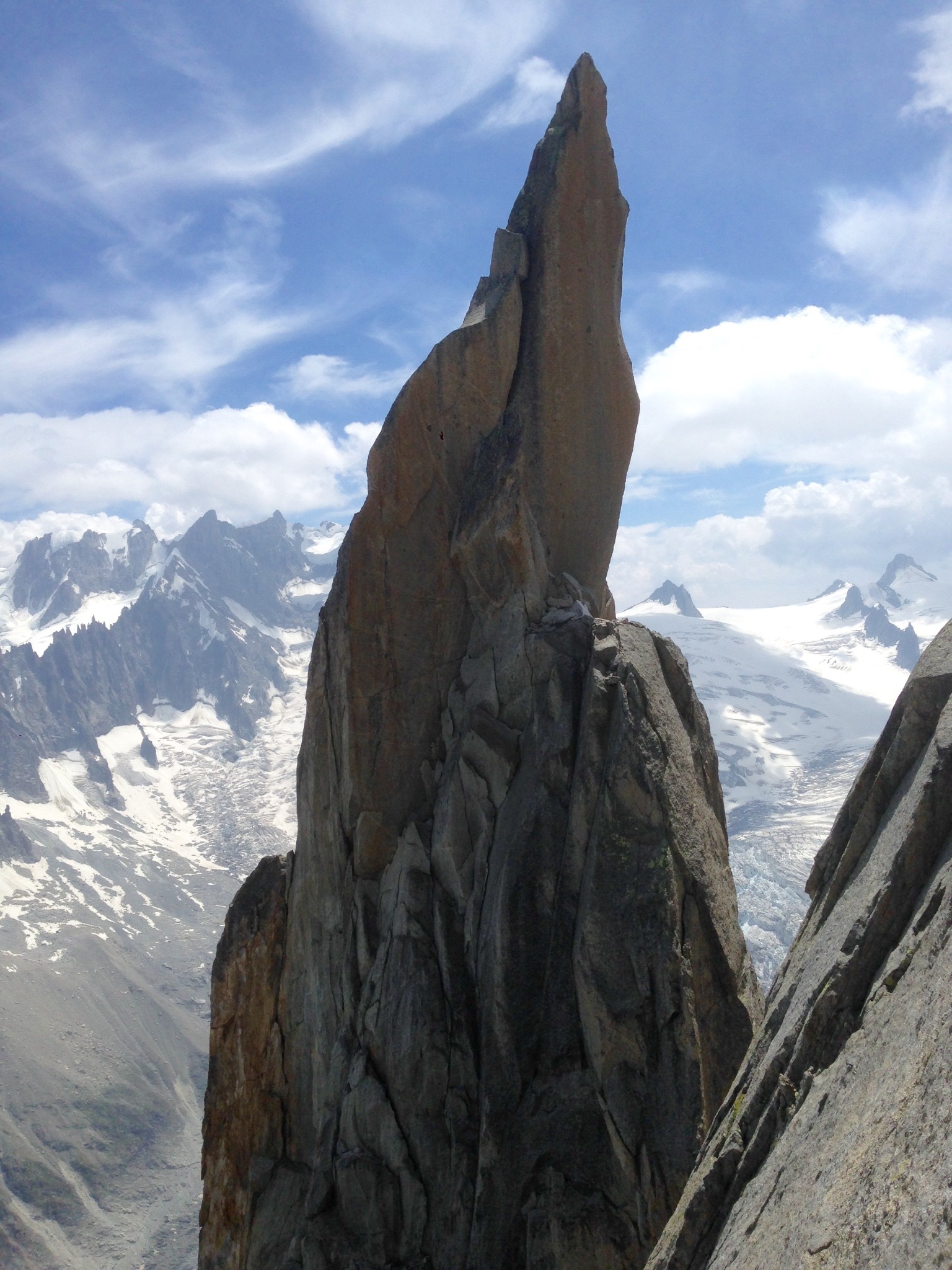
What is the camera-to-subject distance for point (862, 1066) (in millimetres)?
9398

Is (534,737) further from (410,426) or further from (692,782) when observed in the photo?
(410,426)

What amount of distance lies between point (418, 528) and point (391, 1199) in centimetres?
1687

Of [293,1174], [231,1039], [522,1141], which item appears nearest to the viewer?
[522,1141]

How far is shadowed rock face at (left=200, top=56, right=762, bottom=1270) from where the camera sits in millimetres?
18312

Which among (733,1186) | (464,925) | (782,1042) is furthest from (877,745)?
(464,925)

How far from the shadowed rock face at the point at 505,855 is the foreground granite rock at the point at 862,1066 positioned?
5.71m

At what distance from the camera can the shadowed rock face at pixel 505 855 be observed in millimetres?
18312

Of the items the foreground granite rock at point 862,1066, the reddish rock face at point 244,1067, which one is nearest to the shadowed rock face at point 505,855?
the reddish rock face at point 244,1067

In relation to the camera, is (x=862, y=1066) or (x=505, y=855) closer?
(x=862, y=1066)

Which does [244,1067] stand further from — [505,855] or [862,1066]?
[862,1066]

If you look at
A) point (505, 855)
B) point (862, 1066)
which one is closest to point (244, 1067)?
point (505, 855)

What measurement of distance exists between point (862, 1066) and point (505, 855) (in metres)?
12.1

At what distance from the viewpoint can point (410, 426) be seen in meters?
28.1

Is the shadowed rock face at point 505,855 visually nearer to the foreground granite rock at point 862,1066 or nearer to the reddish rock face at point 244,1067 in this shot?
the reddish rock face at point 244,1067
